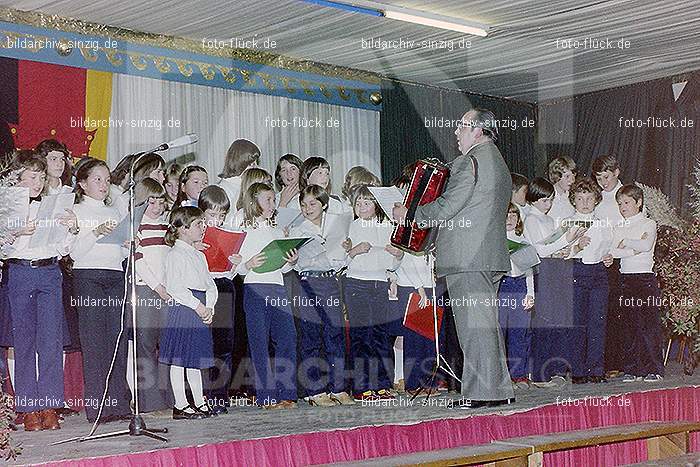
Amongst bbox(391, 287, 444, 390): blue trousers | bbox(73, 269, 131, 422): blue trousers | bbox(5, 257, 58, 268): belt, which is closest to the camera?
bbox(5, 257, 58, 268): belt

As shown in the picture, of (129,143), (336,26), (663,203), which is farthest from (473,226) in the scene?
(663,203)

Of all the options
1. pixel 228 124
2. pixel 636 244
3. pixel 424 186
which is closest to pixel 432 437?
pixel 424 186

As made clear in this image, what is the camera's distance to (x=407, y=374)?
6.47 meters

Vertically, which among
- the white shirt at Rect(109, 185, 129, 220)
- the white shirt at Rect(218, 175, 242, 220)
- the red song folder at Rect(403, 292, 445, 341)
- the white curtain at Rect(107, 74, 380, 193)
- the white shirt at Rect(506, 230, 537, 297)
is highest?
the white curtain at Rect(107, 74, 380, 193)

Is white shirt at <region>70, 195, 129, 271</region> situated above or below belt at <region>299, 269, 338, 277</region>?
above

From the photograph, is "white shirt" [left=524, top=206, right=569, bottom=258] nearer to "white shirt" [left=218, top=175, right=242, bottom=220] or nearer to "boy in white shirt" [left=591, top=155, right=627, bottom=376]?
"boy in white shirt" [left=591, top=155, right=627, bottom=376]

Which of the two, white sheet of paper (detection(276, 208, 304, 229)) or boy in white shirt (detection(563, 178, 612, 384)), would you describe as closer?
white sheet of paper (detection(276, 208, 304, 229))

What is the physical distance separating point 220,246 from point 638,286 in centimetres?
300

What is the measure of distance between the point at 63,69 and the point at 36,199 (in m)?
1.59

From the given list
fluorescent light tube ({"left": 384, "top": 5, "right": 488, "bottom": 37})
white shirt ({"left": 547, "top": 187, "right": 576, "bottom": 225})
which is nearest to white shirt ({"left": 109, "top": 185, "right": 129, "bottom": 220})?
fluorescent light tube ({"left": 384, "top": 5, "right": 488, "bottom": 37})

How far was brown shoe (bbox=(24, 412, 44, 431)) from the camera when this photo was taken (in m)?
4.96

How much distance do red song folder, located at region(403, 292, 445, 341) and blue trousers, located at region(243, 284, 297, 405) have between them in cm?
85

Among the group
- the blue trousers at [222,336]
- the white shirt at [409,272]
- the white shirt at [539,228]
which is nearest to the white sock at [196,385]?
the blue trousers at [222,336]

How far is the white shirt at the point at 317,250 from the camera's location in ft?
19.0
